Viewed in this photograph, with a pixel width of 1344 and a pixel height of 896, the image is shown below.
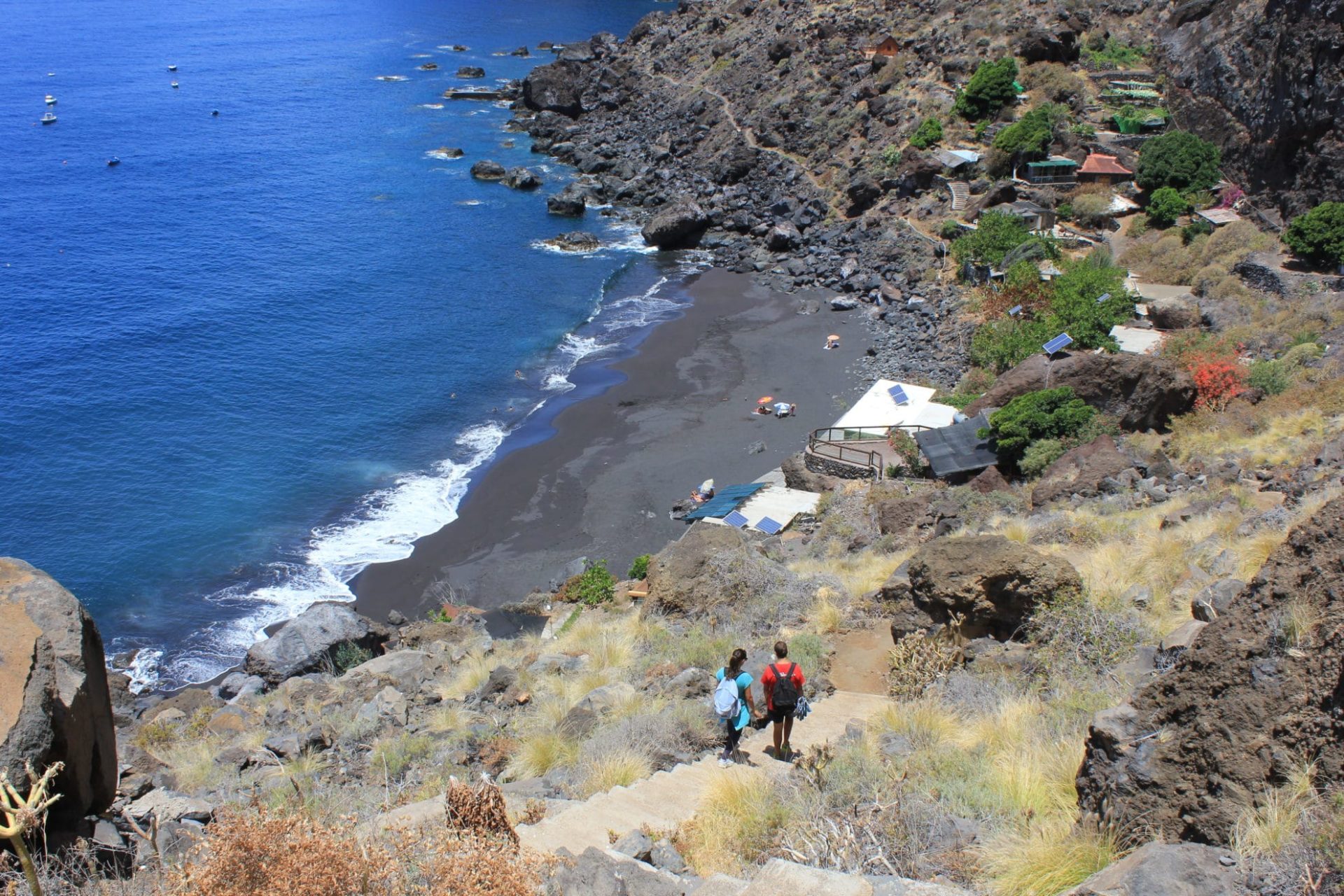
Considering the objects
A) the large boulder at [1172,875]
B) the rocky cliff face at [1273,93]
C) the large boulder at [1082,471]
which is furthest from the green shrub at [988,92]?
the large boulder at [1172,875]

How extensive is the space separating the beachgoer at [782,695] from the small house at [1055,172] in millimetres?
40413

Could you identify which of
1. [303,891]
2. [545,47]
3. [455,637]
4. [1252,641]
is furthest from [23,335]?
[545,47]

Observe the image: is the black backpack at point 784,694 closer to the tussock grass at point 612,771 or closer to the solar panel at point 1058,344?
the tussock grass at point 612,771

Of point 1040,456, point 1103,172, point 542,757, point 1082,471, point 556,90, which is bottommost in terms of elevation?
point 1040,456

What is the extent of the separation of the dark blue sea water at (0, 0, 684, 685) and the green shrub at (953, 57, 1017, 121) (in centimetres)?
1947

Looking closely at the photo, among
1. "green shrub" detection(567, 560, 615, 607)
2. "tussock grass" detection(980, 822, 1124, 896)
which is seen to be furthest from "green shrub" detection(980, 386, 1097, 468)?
"tussock grass" detection(980, 822, 1124, 896)

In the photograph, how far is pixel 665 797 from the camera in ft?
28.2

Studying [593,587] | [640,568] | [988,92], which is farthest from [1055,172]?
[593,587]

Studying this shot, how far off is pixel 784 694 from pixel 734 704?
61cm

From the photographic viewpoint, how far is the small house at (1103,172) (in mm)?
42312

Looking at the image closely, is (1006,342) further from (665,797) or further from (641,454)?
(665,797)

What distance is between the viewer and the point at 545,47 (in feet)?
354

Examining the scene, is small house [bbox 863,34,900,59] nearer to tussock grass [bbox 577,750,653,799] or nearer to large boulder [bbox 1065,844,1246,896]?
tussock grass [bbox 577,750,653,799]

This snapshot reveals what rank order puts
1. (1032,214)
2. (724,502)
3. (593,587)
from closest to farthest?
(593,587) → (724,502) → (1032,214)
